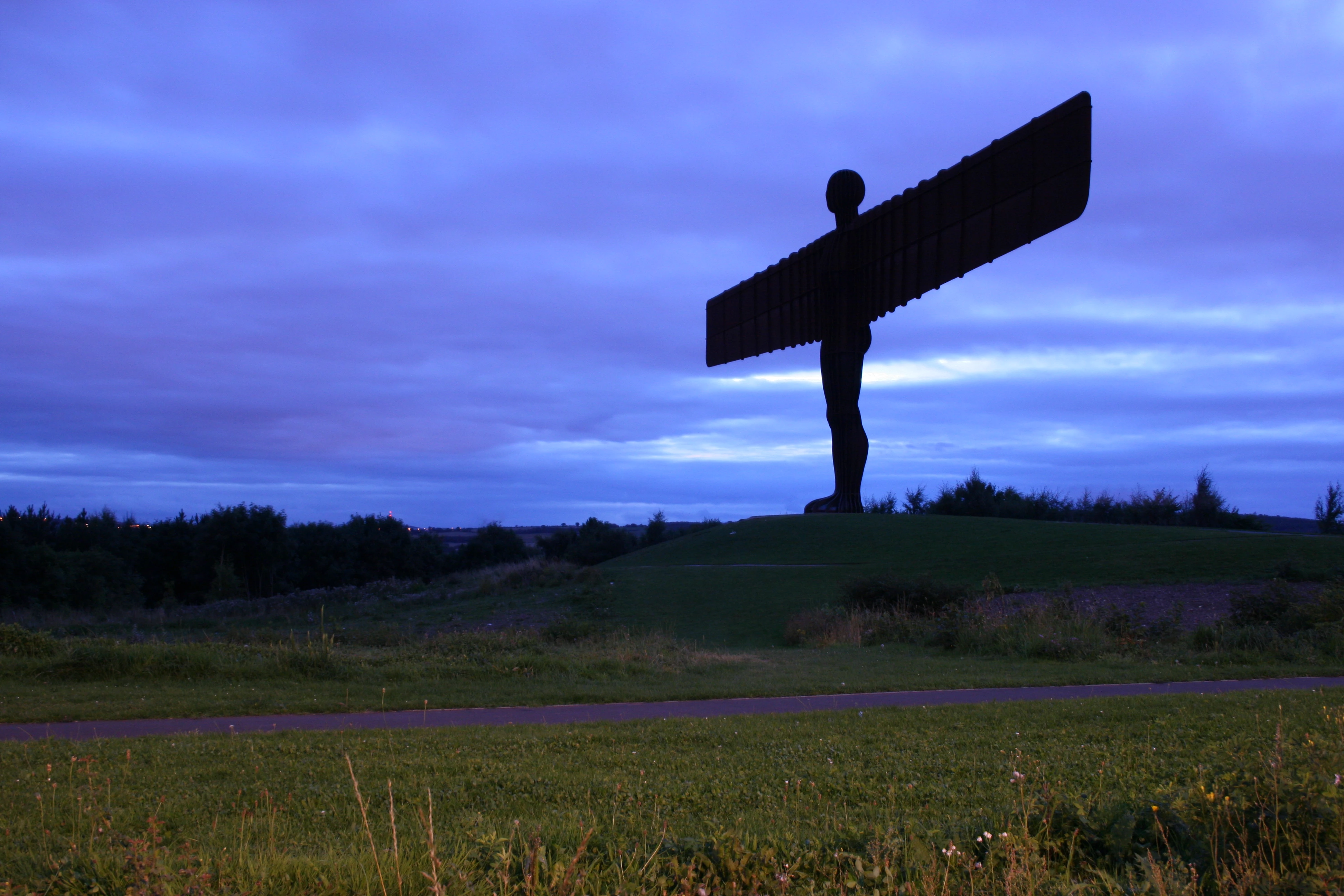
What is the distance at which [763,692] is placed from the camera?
36.4 feet

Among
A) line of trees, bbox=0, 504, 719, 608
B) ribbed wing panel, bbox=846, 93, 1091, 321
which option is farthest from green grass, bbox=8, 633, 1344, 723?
line of trees, bbox=0, 504, 719, 608

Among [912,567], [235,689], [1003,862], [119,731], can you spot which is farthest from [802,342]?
[1003,862]

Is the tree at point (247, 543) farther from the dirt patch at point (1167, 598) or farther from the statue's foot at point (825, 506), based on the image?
the dirt patch at point (1167, 598)

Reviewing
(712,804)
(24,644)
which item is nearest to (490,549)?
(24,644)

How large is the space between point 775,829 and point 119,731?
688 centimetres

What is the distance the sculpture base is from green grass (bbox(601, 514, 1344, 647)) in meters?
0.42

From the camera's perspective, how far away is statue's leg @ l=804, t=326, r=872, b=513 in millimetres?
30062

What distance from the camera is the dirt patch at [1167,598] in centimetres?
1770

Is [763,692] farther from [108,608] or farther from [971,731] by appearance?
[108,608]

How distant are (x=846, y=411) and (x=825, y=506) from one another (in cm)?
431

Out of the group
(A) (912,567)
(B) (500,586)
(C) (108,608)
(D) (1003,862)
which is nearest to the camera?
(D) (1003,862)

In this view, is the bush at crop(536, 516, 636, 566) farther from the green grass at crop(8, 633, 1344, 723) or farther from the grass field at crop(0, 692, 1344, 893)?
the grass field at crop(0, 692, 1344, 893)

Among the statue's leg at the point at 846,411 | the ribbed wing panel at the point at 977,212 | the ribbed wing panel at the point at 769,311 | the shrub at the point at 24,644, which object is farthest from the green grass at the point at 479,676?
the ribbed wing panel at the point at 769,311

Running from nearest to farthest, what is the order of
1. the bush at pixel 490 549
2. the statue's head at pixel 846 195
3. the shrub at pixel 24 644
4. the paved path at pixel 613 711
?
the paved path at pixel 613 711, the shrub at pixel 24 644, the statue's head at pixel 846 195, the bush at pixel 490 549
